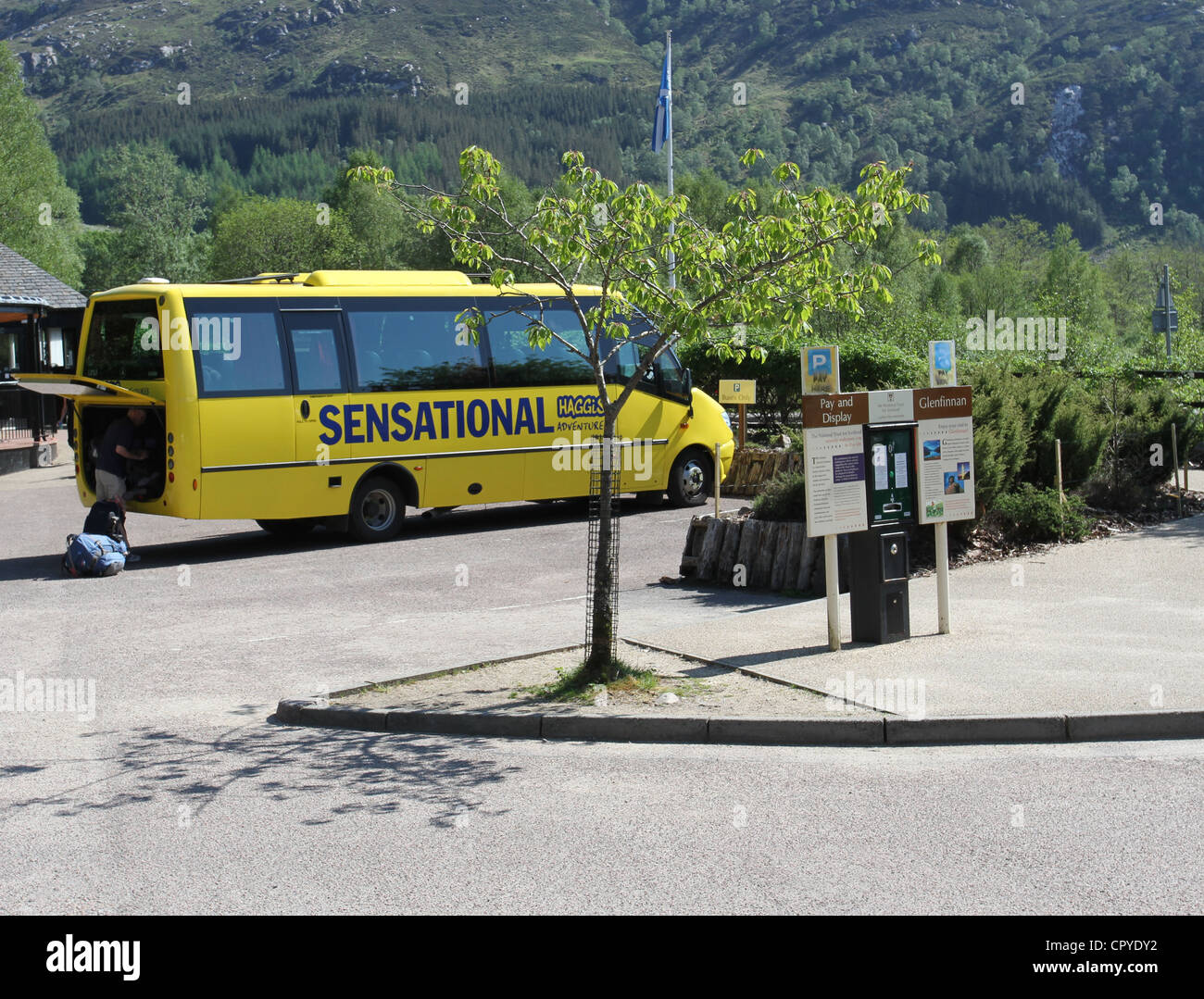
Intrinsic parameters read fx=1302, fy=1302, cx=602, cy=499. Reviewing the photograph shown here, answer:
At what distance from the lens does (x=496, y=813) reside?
20.2 ft

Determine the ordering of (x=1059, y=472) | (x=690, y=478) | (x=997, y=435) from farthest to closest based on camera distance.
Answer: (x=690, y=478) → (x=1059, y=472) → (x=997, y=435)

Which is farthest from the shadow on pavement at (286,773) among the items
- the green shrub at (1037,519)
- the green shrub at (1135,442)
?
the green shrub at (1135,442)

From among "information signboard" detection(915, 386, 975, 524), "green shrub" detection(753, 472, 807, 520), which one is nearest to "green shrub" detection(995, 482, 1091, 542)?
"green shrub" detection(753, 472, 807, 520)

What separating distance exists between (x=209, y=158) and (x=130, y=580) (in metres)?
199

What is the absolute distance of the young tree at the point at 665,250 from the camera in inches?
335

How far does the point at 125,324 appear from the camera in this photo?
15.7 m

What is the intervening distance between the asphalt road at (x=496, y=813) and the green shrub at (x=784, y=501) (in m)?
3.69

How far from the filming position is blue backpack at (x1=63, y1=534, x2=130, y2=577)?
14078 mm

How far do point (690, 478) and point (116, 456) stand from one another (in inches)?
329

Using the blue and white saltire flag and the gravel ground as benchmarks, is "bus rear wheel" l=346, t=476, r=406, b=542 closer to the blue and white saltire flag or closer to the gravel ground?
the gravel ground

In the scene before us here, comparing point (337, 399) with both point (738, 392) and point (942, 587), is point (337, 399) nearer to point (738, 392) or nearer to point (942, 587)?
point (738, 392)

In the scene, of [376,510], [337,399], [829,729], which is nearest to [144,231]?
[376,510]

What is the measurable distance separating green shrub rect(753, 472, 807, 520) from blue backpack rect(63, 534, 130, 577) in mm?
6997

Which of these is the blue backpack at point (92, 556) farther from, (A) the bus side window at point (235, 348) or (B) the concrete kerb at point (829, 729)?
(B) the concrete kerb at point (829, 729)
